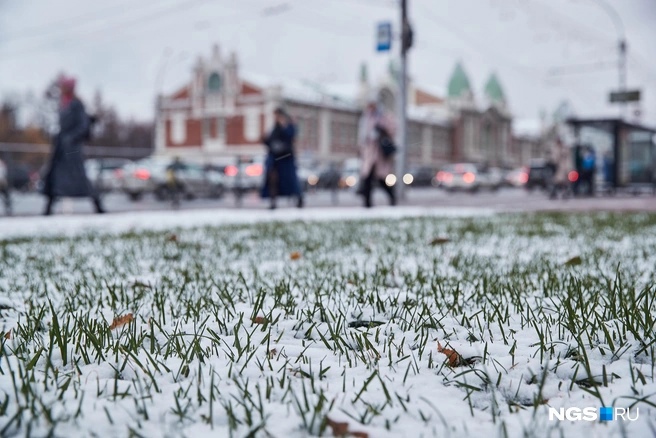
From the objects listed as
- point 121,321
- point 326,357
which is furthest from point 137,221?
point 326,357

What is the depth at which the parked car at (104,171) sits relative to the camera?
49.1 ft

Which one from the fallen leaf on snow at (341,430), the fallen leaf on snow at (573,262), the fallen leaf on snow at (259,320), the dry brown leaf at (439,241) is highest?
the dry brown leaf at (439,241)

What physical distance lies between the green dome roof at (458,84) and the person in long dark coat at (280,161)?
66.6 m

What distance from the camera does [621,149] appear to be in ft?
82.4

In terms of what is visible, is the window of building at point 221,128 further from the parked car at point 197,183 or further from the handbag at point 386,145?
the handbag at point 386,145

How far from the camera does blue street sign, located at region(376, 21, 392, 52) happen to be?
16.9m

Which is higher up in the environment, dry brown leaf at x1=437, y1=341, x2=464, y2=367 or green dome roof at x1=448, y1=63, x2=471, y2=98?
green dome roof at x1=448, y1=63, x2=471, y2=98

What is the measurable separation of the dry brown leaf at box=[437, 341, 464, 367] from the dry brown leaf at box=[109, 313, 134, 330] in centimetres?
117

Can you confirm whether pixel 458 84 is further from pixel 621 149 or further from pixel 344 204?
pixel 344 204

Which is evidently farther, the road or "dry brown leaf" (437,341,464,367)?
the road

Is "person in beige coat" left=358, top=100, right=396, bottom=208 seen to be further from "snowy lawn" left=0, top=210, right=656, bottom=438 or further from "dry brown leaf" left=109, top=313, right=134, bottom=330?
"dry brown leaf" left=109, top=313, right=134, bottom=330

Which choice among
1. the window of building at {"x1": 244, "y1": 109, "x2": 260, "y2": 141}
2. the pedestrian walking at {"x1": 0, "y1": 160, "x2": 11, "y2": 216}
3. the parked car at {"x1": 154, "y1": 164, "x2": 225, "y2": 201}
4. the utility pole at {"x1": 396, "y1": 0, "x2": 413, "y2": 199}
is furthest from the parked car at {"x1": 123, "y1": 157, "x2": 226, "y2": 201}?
the window of building at {"x1": 244, "y1": 109, "x2": 260, "y2": 141}

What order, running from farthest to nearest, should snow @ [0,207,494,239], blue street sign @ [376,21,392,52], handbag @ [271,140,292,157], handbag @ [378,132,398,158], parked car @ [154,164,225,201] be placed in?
parked car @ [154,164,225,201] → blue street sign @ [376,21,392,52] → handbag @ [378,132,398,158] → handbag @ [271,140,292,157] → snow @ [0,207,494,239]

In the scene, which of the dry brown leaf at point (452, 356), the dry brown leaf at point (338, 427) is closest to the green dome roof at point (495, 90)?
the dry brown leaf at point (452, 356)
